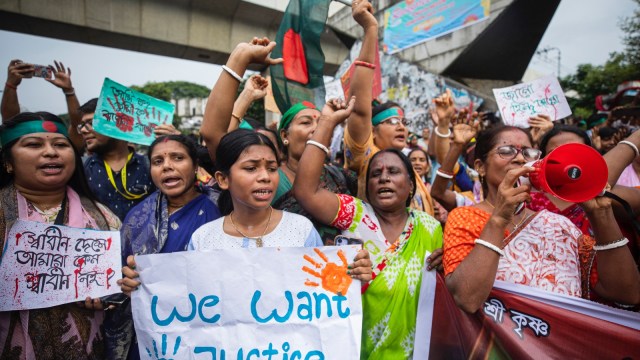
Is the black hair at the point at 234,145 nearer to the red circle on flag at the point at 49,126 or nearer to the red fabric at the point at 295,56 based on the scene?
the red circle on flag at the point at 49,126

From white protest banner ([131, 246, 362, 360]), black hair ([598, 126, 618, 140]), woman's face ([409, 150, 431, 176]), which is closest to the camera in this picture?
white protest banner ([131, 246, 362, 360])

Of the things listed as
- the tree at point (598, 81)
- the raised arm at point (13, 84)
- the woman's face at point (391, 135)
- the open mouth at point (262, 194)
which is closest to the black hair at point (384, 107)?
the woman's face at point (391, 135)

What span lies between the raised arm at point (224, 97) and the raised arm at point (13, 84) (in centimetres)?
201

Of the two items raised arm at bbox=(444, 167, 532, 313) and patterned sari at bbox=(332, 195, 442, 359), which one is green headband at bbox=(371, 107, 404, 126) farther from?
raised arm at bbox=(444, 167, 532, 313)

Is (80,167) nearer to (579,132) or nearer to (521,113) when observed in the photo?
(579,132)

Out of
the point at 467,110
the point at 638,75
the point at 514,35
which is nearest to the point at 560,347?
the point at 467,110

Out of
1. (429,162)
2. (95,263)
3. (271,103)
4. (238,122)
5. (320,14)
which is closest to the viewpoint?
(95,263)

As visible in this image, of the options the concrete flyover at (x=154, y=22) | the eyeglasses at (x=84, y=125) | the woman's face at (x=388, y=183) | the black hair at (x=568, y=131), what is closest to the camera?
the woman's face at (x=388, y=183)

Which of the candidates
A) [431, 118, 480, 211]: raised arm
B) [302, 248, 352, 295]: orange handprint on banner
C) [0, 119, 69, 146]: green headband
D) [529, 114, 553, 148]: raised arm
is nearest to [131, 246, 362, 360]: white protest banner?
[302, 248, 352, 295]: orange handprint on banner

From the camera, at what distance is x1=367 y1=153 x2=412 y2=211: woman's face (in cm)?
201

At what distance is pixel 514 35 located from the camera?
11836 millimetres

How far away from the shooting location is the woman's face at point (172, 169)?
2.13 meters

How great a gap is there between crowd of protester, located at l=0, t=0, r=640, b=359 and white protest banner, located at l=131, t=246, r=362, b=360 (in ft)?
0.43

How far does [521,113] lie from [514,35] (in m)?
9.88
